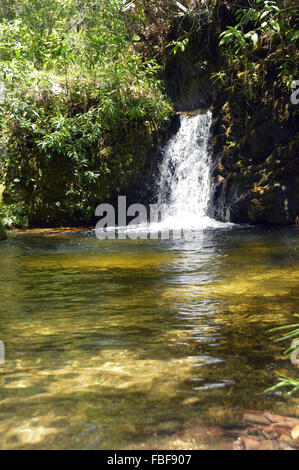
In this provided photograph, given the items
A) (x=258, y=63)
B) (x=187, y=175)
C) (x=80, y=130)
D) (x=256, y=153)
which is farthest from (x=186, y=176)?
(x=258, y=63)

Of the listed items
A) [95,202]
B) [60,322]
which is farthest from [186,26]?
[60,322]

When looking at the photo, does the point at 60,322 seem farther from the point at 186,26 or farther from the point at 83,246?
the point at 186,26

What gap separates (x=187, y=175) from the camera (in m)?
12.2

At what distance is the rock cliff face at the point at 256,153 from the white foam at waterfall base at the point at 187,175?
1.03 ft

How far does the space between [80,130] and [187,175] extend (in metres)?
3.31

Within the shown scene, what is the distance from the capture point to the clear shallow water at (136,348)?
1826 mm

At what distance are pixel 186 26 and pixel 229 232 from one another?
732cm

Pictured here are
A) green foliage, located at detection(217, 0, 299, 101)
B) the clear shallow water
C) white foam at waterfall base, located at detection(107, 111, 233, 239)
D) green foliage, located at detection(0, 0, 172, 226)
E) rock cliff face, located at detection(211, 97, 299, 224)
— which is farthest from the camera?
green foliage, located at detection(0, 0, 172, 226)

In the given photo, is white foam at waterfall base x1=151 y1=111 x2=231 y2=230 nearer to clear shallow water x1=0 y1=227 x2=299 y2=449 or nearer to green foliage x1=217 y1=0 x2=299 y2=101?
green foliage x1=217 y1=0 x2=299 y2=101

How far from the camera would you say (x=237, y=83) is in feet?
36.0

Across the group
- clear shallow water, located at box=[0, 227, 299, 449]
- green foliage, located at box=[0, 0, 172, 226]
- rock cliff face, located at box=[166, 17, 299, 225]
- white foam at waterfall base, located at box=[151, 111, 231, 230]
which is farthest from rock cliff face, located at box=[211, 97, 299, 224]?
clear shallow water, located at box=[0, 227, 299, 449]

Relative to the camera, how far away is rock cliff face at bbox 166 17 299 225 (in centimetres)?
1006

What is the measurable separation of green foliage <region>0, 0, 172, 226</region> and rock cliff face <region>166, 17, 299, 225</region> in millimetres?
2122
